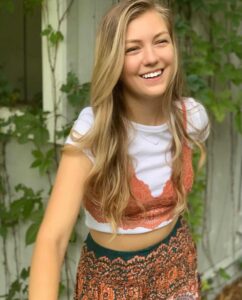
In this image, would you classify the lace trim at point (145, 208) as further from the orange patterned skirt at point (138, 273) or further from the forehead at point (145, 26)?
the forehead at point (145, 26)

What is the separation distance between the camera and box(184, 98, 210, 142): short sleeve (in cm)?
198

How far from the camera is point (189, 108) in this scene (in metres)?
1.99

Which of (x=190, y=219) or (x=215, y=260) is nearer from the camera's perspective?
(x=190, y=219)

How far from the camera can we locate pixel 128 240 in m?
1.80

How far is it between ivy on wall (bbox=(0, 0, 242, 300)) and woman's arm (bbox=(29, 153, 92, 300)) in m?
0.97

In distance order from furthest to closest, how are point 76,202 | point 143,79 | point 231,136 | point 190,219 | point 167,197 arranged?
point 231,136 < point 190,219 < point 167,197 < point 143,79 < point 76,202

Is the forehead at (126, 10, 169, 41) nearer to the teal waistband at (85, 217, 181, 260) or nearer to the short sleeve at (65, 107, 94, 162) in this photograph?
the short sleeve at (65, 107, 94, 162)

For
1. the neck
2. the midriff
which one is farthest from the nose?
the midriff

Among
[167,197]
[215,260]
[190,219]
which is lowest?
[215,260]

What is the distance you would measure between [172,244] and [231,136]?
1.78 metres

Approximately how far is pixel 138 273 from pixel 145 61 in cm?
63

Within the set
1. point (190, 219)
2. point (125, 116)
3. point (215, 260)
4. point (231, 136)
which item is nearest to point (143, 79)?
point (125, 116)

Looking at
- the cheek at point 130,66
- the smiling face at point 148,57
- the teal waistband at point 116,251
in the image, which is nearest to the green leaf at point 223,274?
the teal waistband at point 116,251

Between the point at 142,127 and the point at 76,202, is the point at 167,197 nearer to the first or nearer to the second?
the point at 142,127
